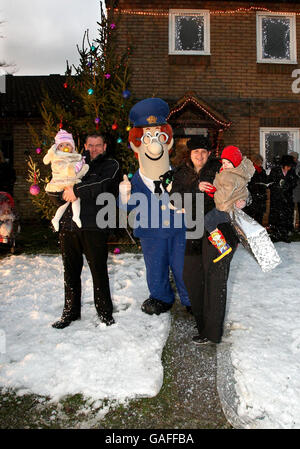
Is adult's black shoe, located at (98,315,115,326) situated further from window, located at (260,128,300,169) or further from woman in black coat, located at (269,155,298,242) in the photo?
window, located at (260,128,300,169)

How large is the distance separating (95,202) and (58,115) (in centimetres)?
368

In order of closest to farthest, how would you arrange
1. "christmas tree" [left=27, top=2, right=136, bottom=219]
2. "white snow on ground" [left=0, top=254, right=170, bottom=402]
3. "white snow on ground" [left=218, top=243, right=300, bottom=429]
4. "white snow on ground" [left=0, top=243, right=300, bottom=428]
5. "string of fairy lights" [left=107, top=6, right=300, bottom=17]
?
"white snow on ground" [left=218, top=243, right=300, bottom=429] → "white snow on ground" [left=0, top=243, right=300, bottom=428] → "white snow on ground" [left=0, top=254, right=170, bottom=402] → "christmas tree" [left=27, top=2, right=136, bottom=219] → "string of fairy lights" [left=107, top=6, right=300, bottom=17]

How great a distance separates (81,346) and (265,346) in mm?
1591

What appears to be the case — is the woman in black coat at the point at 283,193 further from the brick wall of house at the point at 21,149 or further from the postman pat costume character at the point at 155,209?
the brick wall of house at the point at 21,149

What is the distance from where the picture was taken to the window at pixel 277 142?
34.2 ft

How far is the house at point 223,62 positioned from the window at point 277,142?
0.10 ft

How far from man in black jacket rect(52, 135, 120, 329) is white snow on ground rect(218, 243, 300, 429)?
128cm

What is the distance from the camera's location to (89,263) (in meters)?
3.65

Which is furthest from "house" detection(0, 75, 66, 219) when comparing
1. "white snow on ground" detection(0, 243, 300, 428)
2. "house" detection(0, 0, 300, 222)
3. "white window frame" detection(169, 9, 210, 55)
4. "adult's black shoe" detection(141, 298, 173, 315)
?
"adult's black shoe" detection(141, 298, 173, 315)

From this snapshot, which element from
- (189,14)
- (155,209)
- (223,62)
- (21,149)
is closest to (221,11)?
(189,14)

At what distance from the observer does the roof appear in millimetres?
13211

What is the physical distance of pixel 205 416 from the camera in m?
2.51

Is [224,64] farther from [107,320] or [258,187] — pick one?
[107,320]

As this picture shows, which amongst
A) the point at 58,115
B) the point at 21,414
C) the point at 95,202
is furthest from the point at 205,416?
the point at 58,115
